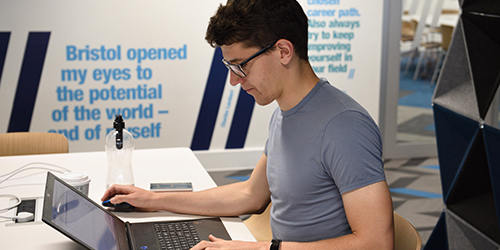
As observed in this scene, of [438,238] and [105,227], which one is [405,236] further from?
[438,238]

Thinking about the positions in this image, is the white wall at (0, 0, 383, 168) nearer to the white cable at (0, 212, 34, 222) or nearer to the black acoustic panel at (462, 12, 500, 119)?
the black acoustic panel at (462, 12, 500, 119)

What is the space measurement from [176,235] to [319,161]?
1.59ft

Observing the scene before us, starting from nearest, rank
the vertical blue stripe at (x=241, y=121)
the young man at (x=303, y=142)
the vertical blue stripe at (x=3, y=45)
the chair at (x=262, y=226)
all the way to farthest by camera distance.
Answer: the young man at (x=303, y=142)
the chair at (x=262, y=226)
the vertical blue stripe at (x=3, y=45)
the vertical blue stripe at (x=241, y=121)

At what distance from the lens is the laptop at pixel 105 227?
1.16 meters

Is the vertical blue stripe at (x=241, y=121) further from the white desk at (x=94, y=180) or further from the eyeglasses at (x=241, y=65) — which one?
the eyeglasses at (x=241, y=65)

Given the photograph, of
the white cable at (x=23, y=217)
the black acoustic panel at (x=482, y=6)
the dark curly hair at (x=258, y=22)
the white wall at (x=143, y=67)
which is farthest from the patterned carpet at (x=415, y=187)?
the white cable at (x=23, y=217)

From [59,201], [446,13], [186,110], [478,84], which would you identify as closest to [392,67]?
[446,13]

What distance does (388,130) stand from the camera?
16.0ft

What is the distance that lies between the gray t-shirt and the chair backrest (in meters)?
0.17

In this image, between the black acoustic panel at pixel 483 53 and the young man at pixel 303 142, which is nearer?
the young man at pixel 303 142

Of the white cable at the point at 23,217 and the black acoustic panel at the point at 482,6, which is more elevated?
the black acoustic panel at the point at 482,6

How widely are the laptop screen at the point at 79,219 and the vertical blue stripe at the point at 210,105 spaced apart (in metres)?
3.00

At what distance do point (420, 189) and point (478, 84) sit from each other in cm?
195

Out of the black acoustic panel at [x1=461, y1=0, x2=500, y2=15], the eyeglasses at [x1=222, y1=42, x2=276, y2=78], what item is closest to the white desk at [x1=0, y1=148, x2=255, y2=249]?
the eyeglasses at [x1=222, y1=42, x2=276, y2=78]
